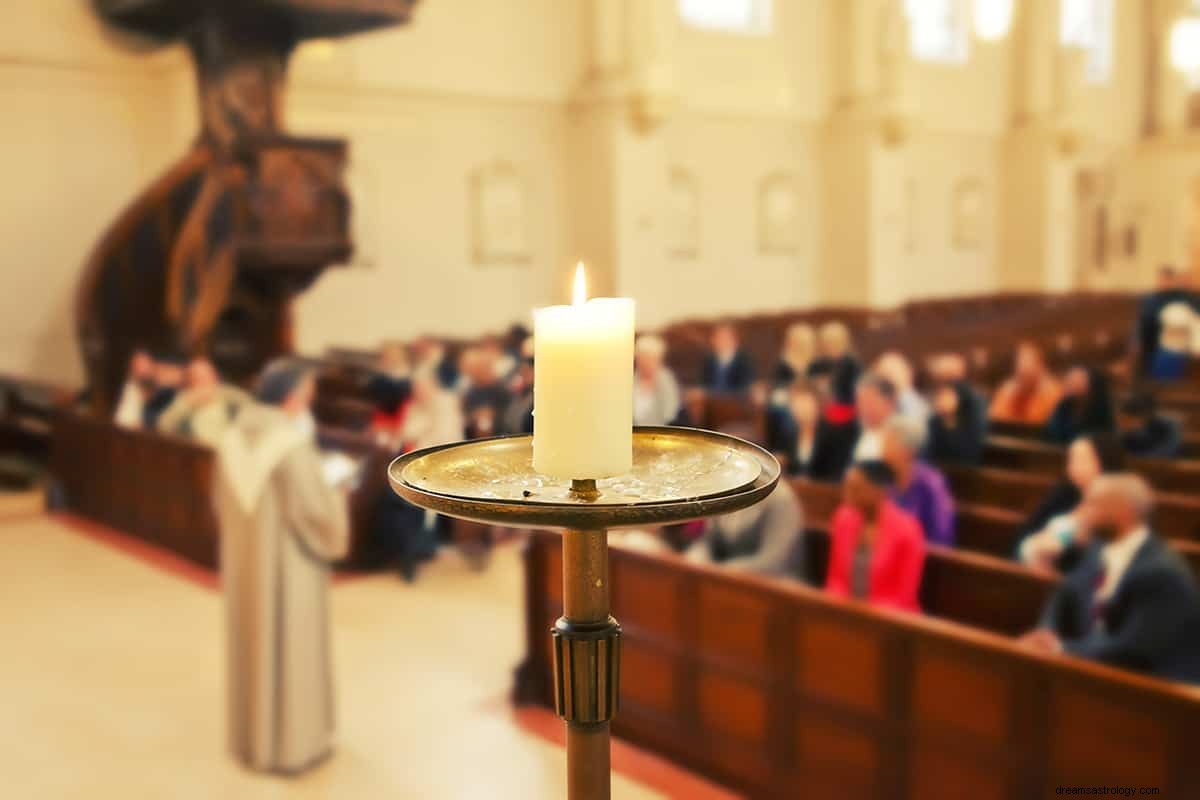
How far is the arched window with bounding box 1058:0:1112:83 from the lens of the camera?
24.8 meters

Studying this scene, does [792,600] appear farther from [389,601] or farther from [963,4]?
[963,4]

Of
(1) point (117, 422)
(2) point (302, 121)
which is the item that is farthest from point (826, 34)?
(1) point (117, 422)

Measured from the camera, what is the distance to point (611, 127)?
51.6 feet

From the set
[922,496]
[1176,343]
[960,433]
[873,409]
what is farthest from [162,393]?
[1176,343]

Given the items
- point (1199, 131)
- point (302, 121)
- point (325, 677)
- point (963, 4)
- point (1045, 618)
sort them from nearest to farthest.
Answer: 1. point (1045, 618)
2. point (325, 677)
3. point (302, 121)
4. point (963, 4)
5. point (1199, 131)

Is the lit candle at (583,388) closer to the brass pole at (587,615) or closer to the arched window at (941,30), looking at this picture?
the brass pole at (587,615)

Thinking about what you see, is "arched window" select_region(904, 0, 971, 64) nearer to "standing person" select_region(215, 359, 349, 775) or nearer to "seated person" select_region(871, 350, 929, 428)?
"seated person" select_region(871, 350, 929, 428)

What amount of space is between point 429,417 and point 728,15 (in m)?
12.2

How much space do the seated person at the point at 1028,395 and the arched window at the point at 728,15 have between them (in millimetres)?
10458

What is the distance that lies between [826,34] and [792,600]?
16.7 meters

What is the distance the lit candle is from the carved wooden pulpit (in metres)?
9.92

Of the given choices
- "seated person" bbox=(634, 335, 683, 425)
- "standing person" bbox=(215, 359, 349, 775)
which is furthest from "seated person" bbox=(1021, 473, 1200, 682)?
"seated person" bbox=(634, 335, 683, 425)

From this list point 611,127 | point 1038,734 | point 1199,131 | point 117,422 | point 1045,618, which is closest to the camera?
point 1038,734

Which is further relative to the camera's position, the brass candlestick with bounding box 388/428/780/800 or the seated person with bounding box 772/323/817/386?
the seated person with bounding box 772/323/817/386
